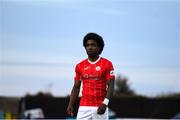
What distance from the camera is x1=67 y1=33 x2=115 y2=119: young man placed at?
6.72 meters

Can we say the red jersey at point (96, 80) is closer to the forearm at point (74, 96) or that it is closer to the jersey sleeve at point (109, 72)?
the jersey sleeve at point (109, 72)

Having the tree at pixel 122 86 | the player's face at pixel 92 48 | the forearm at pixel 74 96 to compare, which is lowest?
the tree at pixel 122 86

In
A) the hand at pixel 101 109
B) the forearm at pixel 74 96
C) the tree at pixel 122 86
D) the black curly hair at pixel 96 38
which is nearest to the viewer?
the hand at pixel 101 109

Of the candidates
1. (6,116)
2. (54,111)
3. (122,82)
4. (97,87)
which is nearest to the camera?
(97,87)

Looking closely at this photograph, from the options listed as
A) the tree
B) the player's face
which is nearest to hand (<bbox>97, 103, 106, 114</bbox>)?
the player's face

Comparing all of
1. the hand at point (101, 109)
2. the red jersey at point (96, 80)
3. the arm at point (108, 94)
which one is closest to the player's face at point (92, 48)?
the red jersey at point (96, 80)

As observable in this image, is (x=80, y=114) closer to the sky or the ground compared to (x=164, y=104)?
closer to the sky

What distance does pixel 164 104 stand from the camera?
72.5 ft

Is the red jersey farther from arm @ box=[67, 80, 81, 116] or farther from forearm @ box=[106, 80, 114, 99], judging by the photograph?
arm @ box=[67, 80, 81, 116]

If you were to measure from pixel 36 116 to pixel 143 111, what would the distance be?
203 inches

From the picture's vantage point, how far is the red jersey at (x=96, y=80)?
6777 mm

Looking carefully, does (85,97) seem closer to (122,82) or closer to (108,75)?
(108,75)

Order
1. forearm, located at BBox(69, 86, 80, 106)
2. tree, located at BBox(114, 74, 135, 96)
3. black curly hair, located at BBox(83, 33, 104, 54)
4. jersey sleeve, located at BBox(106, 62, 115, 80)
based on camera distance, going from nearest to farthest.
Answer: jersey sleeve, located at BBox(106, 62, 115, 80) < black curly hair, located at BBox(83, 33, 104, 54) < forearm, located at BBox(69, 86, 80, 106) < tree, located at BBox(114, 74, 135, 96)

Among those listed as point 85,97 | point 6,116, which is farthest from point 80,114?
point 6,116
